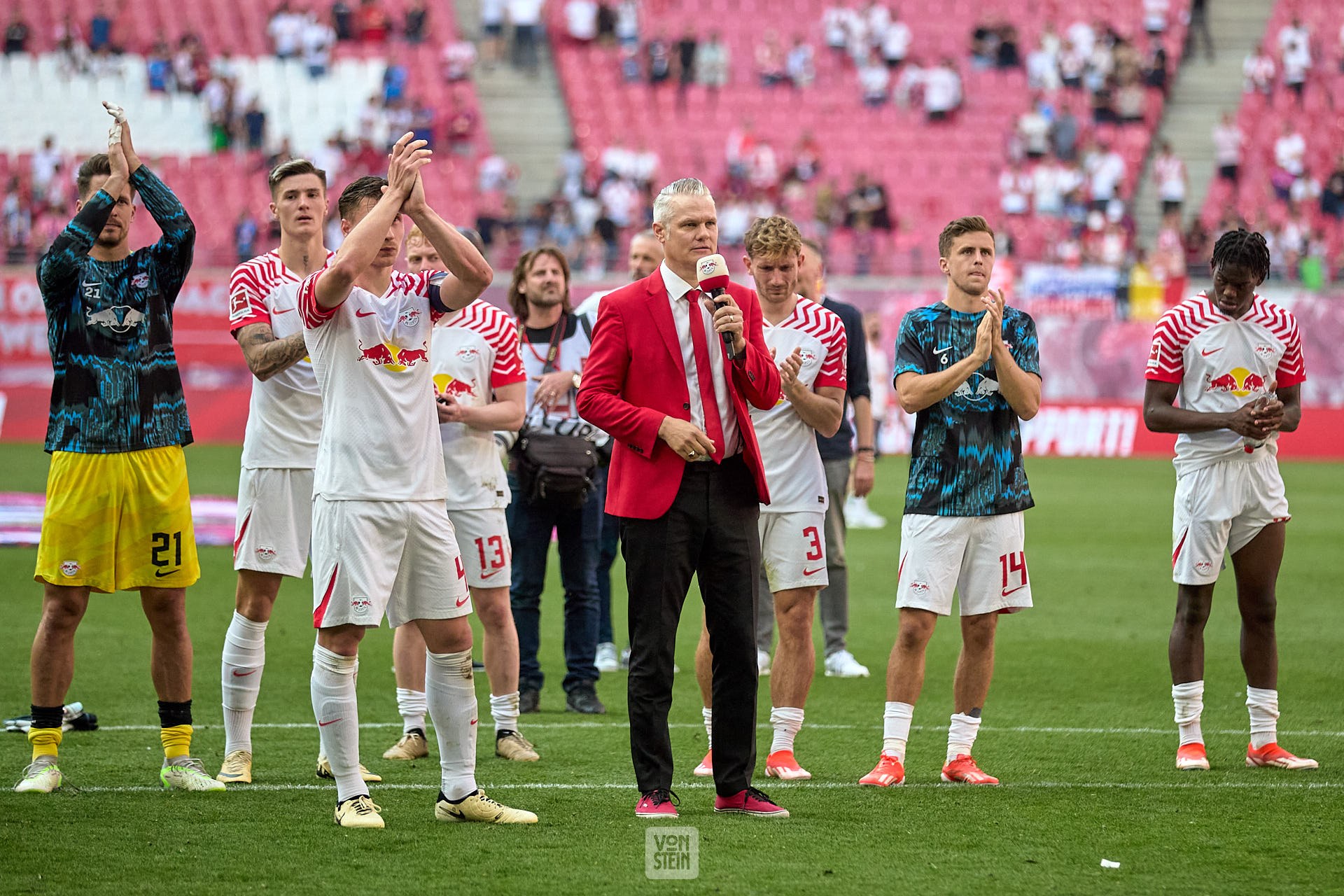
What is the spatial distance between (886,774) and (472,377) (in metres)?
2.42

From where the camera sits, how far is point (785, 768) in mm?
5730

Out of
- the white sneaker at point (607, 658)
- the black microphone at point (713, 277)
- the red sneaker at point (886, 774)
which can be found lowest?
the white sneaker at point (607, 658)

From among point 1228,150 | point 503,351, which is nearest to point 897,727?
point 503,351

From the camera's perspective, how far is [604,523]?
834cm

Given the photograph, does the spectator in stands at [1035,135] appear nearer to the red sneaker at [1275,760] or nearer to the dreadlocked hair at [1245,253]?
the dreadlocked hair at [1245,253]

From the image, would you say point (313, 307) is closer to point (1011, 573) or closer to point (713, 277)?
point (713, 277)

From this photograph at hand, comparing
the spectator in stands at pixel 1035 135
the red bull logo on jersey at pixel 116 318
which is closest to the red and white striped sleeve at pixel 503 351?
the red bull logo on jersey at pixel 116 318

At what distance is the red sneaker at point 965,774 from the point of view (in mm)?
5617

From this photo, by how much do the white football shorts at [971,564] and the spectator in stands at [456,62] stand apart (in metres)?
26.9

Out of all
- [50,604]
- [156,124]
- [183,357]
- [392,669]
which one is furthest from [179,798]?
[156,124]

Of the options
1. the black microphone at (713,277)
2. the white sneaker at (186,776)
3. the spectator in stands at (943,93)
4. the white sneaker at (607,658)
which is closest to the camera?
the black microphone at (713,277)

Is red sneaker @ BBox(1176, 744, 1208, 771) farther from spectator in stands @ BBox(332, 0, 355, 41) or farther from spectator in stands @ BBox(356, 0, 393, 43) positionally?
spectator in stands @ BBox(332, 0, 355, 41)

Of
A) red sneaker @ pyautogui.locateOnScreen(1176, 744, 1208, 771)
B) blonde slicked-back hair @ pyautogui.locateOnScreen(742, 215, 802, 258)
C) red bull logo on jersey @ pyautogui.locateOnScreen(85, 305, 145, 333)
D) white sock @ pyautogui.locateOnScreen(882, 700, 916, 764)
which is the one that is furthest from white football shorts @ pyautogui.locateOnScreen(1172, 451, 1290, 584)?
red bull logo on jersey @ pyautogui.locateOnScreen(85, 305, 145, 333)

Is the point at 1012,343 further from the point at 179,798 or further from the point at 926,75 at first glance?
the point at 926,75
